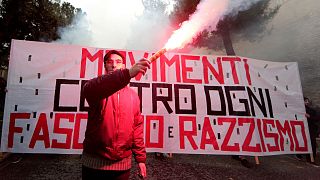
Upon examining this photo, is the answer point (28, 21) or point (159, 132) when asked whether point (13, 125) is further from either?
point (28, 21)

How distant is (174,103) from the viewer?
16.9 ft

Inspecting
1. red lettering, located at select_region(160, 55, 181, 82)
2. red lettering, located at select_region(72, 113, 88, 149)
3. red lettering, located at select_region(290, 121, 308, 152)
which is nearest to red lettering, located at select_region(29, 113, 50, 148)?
red lettering, located at select_region(72, 113, 88, 149)

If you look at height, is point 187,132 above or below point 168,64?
below

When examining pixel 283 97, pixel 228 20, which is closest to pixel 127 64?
pixel 283 97

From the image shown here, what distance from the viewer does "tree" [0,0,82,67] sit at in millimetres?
12531

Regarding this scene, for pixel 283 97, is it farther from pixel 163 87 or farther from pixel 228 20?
pixel 228 20

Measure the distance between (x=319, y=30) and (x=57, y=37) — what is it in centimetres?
1580

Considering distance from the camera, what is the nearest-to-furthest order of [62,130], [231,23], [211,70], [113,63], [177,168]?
[113,63]
[62,130]
[177,168]
[211,70]
[231,23]

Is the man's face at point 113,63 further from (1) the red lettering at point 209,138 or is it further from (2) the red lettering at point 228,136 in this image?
(2) the red lettering at point 228,136

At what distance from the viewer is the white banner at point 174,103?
4629 mm

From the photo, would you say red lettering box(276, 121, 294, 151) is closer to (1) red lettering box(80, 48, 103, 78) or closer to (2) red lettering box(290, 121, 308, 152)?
(2) red lettering box(290, 121, 308, 152)

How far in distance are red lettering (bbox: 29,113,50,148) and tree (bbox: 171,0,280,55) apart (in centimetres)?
760

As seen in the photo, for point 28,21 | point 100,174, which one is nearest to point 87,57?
point 100,174

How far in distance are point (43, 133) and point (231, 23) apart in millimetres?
10280
